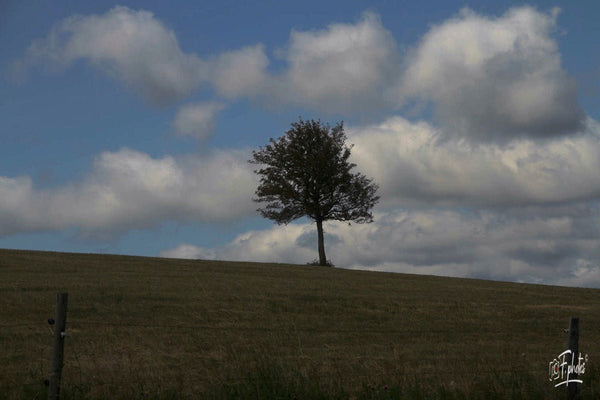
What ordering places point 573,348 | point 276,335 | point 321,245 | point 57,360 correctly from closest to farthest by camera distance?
1. point 57,360
2. point 573,348
3. point 276,335
4. point 321,245

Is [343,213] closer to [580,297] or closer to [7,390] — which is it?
[580,297]

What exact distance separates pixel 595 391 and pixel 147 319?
13603 millimetres

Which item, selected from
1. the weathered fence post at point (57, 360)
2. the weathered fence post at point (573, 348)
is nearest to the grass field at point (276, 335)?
the weathered fence post at point (573, 348)

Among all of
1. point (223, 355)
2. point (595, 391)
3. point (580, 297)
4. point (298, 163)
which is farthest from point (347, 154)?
point (595, 391)

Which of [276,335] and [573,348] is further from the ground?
[573,348]

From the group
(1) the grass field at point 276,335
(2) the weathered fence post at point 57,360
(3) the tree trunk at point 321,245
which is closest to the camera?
(2) the weathered fence post at point 57,360

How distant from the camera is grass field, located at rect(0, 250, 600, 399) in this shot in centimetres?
991

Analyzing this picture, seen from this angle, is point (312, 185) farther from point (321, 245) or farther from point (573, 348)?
point (573, 348)

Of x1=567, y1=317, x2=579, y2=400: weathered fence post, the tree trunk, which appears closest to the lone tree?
the tree trunk

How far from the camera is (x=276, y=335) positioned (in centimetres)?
1859

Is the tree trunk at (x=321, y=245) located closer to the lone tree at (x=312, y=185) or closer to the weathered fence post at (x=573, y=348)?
the lone tree at (x=312, y=185)

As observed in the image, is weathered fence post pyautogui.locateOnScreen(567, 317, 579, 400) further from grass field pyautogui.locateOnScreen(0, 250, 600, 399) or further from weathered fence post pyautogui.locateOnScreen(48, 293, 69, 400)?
weathered fence post pyautogui.locateOnScreen(48, 293, 69, 400)

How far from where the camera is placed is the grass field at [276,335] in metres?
9.91

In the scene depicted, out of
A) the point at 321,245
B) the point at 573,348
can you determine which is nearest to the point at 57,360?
the point at 573,348
